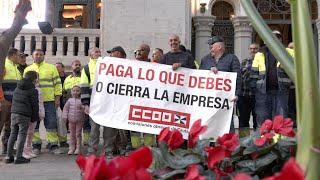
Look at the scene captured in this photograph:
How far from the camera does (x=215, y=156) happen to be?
5.51 feet

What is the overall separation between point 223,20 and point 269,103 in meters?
8.34

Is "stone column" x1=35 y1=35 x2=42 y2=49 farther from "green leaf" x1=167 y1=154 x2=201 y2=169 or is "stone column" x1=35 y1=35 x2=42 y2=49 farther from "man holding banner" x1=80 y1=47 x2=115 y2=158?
"green leaf" x1=167 y1=154 x2=201 y2=169

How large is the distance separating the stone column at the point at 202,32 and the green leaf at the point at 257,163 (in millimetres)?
12738

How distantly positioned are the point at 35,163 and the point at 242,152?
5291 millimetres

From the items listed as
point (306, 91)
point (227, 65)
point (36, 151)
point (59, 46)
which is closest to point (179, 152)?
point (306, 91)

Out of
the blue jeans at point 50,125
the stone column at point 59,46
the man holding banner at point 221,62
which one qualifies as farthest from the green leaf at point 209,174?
the stone column at point 59,46

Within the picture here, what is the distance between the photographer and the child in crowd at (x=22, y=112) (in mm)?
6738

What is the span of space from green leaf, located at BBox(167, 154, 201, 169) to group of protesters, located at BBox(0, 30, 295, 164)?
195 inches

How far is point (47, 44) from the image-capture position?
12938 mm

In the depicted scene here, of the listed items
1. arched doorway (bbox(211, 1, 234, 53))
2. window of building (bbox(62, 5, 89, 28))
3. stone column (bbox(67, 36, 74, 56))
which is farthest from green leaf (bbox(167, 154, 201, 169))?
window of building (bbox(62, 5, 89, 28))

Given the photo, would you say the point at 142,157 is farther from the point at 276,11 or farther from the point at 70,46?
the point at 276,11

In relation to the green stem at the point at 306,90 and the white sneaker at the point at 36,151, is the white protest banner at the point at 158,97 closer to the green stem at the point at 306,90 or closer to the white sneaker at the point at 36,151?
the white sneaker at the point at 36,151

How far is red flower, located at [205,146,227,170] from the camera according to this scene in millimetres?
1655

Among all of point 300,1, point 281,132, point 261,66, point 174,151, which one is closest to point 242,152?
point 174,151
